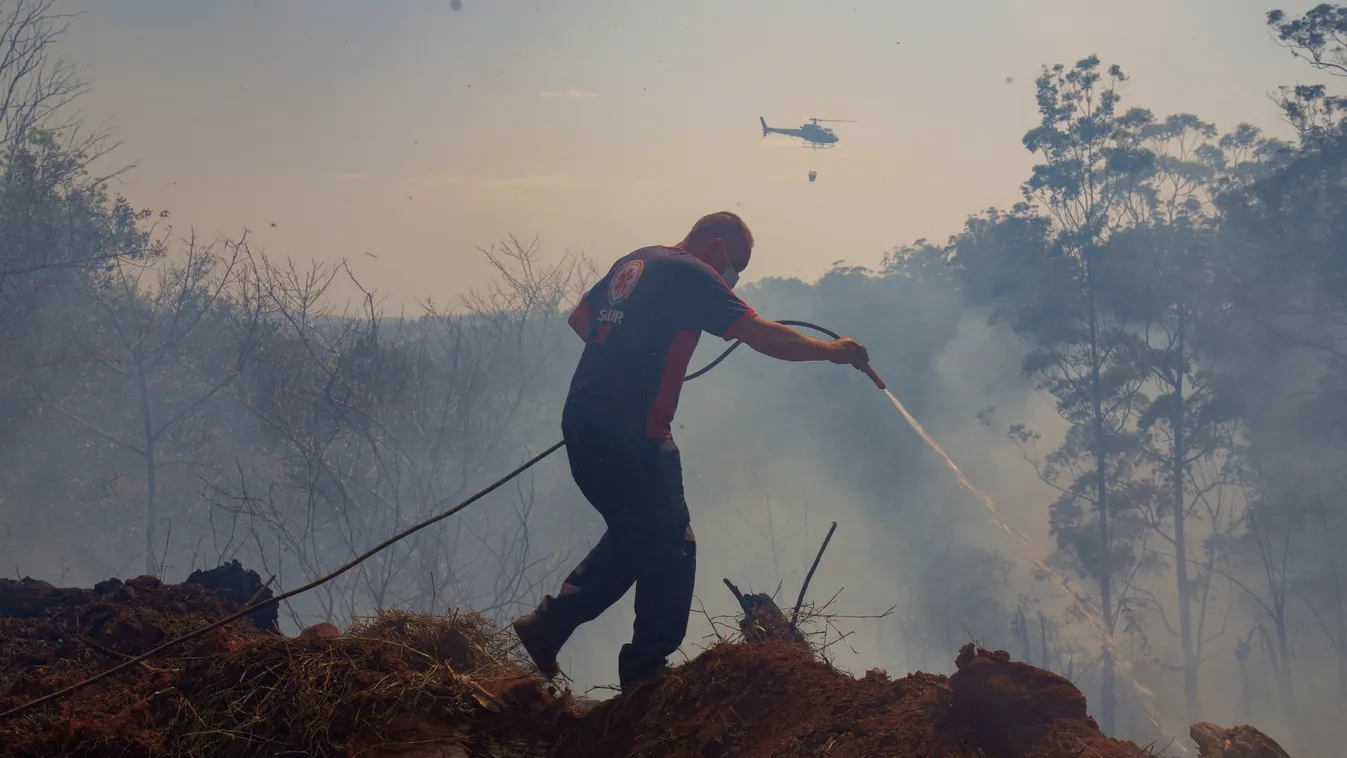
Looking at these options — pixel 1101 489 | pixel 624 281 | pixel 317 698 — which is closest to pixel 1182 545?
pixel 1101 489

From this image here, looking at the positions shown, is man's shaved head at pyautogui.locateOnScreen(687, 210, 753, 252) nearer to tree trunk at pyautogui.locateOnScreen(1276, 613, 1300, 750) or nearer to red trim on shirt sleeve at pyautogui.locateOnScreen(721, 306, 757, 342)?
red trim on shirt sleeve at pyautogui.locateOnScreen(721, 306, 757, 342)

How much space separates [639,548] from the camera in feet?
12.7

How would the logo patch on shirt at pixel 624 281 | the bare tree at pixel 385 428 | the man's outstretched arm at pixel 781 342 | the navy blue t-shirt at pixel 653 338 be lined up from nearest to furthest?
1. the man's outstretched arm at pixel 781 342
2. the navy blue t-shirt at pixel 653 338
3. the logo patch on shirt at pixel 624 281
4. the bare tree at pixel 385 428

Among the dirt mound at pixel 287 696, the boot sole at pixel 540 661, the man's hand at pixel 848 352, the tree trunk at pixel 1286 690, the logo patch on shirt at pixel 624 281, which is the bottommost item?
the dirt mound at pixel 287 696

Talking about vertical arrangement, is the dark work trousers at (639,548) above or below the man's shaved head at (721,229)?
below

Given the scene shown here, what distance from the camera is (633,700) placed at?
368 cm

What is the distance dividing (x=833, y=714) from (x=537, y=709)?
1151 mm

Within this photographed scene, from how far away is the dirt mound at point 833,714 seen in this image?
2.95 meters

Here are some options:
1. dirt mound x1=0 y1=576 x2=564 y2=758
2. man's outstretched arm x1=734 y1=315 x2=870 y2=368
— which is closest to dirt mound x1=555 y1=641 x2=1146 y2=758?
dirt mound x1=0 y1=576 x2=564 y2=758

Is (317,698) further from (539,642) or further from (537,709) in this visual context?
A: (539,642)

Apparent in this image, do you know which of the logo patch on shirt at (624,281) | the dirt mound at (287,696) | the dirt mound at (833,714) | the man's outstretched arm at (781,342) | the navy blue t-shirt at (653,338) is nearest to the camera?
the dirt mound at (833,714)

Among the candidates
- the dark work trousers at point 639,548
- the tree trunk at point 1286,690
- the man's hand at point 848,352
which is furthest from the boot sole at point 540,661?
the tree trunk at point 1286,690

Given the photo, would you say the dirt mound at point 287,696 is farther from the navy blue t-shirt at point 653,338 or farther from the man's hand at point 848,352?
A: the man's hand at point 848,352

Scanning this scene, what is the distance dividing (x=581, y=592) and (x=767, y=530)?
46384 mm
